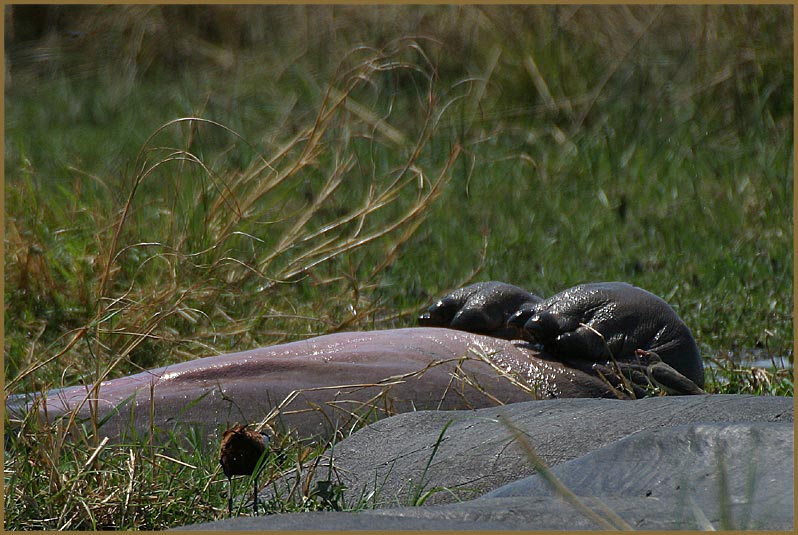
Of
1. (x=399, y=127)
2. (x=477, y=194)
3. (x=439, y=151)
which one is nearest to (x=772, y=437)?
(x=477, y=194)

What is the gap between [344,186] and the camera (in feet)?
22.7

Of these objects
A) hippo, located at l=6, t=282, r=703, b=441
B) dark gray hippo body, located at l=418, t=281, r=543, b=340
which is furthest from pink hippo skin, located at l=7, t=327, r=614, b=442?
dark gray hippo body, located at l=418, t=281, r=543, b=340

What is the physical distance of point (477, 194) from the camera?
6.88 metres

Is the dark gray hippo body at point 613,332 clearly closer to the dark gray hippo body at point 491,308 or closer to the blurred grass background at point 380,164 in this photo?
the dark gray hippo body at point 491,308

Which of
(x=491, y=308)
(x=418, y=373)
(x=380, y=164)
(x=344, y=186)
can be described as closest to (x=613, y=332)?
(x=491, y=308)

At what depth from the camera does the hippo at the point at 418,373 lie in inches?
134

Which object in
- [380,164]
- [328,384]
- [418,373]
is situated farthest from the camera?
[380,164]

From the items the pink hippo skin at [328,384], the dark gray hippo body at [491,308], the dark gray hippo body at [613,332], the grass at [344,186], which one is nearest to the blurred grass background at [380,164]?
the grass at [344,186]

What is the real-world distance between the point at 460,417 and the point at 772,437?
98cm

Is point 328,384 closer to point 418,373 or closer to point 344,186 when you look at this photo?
point 418,373

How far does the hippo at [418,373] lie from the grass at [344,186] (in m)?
0.17

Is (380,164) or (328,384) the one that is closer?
(328,384)

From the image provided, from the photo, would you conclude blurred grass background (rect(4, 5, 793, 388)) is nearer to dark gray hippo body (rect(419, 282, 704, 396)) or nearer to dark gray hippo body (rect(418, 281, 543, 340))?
dark gray hippo body (rect(418, 281, 543, 340))

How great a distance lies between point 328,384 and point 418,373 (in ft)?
1.37
